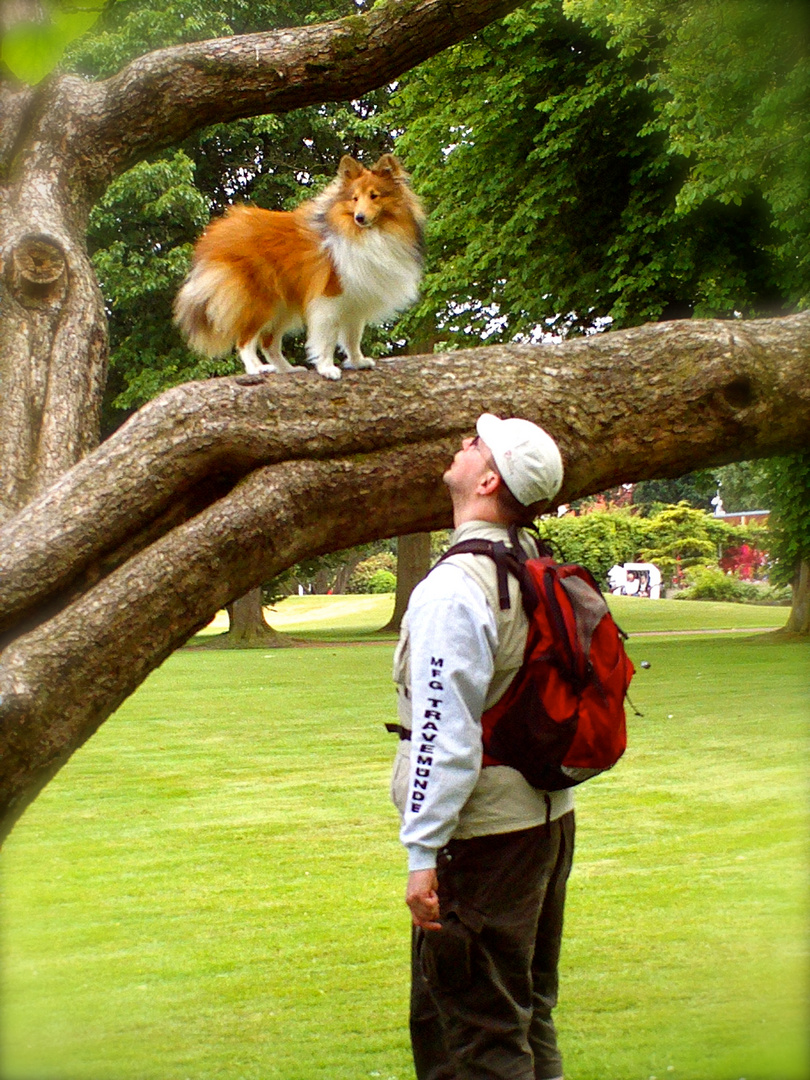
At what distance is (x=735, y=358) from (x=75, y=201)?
110 inches

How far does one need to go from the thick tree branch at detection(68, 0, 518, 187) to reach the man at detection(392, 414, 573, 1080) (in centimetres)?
236

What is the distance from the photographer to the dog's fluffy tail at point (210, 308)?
16.1 feet

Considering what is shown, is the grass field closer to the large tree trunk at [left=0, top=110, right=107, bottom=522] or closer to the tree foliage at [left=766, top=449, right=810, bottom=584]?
the large tree trunk at [left=0, top=110, right=107, bottom=522]

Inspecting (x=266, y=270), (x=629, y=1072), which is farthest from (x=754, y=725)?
(x=266, y=270)

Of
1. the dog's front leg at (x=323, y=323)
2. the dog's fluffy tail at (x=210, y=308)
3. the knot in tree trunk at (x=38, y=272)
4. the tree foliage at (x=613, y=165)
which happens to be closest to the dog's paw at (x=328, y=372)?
the dog's front leg at (x=323, y=323)

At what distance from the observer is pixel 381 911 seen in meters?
6.79

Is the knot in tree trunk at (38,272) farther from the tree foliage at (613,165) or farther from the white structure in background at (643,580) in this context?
the white structure in background at (643,580)

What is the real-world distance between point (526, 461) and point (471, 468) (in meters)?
0.18

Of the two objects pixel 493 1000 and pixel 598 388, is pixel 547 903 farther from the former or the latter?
pixel 598 388

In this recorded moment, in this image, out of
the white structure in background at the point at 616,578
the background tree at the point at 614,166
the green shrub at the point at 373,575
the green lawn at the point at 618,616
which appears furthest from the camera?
the green shrub at the point at 373,575

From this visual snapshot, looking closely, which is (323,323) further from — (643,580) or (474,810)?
(643,580)

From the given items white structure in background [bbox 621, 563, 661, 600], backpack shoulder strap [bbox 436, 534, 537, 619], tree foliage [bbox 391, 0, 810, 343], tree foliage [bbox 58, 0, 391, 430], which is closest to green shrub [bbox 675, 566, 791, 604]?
white structure in background [bbox 621, 563, 661, 600]

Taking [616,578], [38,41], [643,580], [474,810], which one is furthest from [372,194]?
[643,580]

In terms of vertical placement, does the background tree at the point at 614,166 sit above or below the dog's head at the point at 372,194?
above
